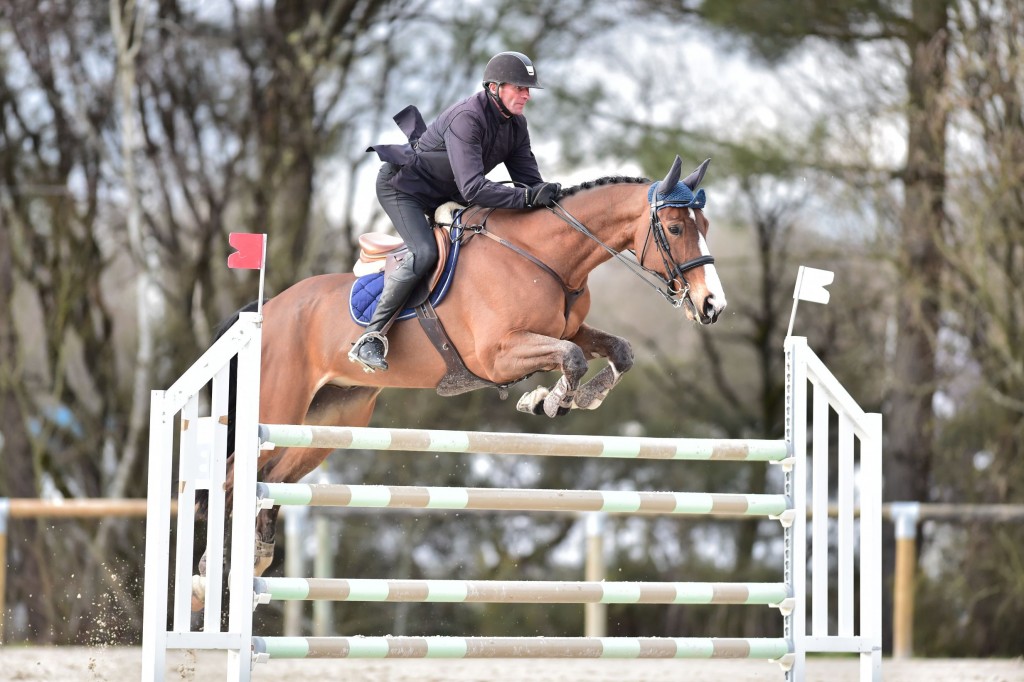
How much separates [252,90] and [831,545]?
254 inches

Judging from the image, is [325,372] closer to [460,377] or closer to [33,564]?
[460,377]

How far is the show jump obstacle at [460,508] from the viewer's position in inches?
142

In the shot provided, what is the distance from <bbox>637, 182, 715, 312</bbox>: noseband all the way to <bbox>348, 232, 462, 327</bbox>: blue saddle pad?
2.43 feet

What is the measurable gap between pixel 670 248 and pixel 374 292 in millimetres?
1172

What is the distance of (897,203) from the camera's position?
979 cm

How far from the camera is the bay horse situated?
4.26m

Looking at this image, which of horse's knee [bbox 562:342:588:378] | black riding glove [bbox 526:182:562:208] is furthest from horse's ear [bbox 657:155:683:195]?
horse's knee [bbox 562:342:588:378]

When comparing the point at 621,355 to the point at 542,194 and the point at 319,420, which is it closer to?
the point at 542,194

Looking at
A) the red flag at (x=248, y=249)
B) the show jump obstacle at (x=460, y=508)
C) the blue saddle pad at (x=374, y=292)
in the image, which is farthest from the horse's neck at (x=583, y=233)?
the red flag at (x=248, y=249)

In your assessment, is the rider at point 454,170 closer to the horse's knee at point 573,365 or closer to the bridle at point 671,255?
the bridle at point 671,255

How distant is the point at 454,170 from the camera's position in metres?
4.44

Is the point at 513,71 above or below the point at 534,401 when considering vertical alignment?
above

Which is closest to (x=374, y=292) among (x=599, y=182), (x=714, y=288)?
(x=599, y=182)

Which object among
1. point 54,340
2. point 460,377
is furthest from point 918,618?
point 54,340
